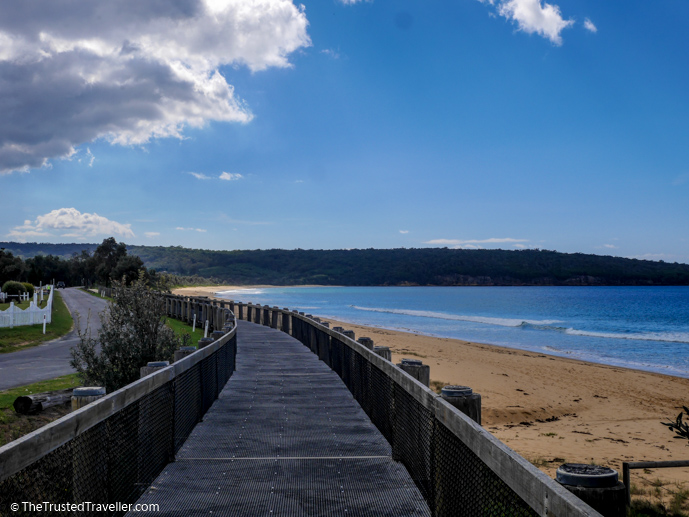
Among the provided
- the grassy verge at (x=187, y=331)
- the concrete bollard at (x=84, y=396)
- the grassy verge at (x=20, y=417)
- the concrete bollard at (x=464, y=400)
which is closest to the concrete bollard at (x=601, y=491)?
the concrete bollard at (x=464, y=400)

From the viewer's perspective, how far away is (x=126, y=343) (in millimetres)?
12000

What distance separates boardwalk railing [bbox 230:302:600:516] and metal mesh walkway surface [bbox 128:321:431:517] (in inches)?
8.9

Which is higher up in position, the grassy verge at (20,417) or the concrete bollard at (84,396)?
the concrete bollard at (84,396)

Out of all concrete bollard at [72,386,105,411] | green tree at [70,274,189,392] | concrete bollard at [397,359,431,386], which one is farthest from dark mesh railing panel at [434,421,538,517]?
green tree at [70,274,189,392]

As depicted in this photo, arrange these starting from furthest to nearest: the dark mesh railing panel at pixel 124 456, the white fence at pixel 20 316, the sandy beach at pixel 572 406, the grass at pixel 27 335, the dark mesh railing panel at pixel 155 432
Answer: the white fence at pixel 20 316 → the grass at pixel 27 335 → the sandy beach at pixel 572 406 → the dark mesh railing panel at pixel 155 432 → the dark mesh railing panel at pixel 124 456

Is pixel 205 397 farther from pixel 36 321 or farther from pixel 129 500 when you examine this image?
pixel 36 321

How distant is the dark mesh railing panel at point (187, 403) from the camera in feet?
20.2

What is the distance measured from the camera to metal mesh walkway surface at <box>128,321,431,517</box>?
4.62 metres

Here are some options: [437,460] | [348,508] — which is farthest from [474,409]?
[348,508]

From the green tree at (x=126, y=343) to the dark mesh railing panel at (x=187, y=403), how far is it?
4.68 metres

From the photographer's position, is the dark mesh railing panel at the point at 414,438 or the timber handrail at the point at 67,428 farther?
the dark mesh railing panel at the point at 414,438

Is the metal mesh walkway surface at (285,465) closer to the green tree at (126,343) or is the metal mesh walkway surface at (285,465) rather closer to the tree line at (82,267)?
the green tree at (126,343)

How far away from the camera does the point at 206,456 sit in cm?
592

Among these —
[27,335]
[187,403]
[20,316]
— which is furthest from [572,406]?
[20,316]
